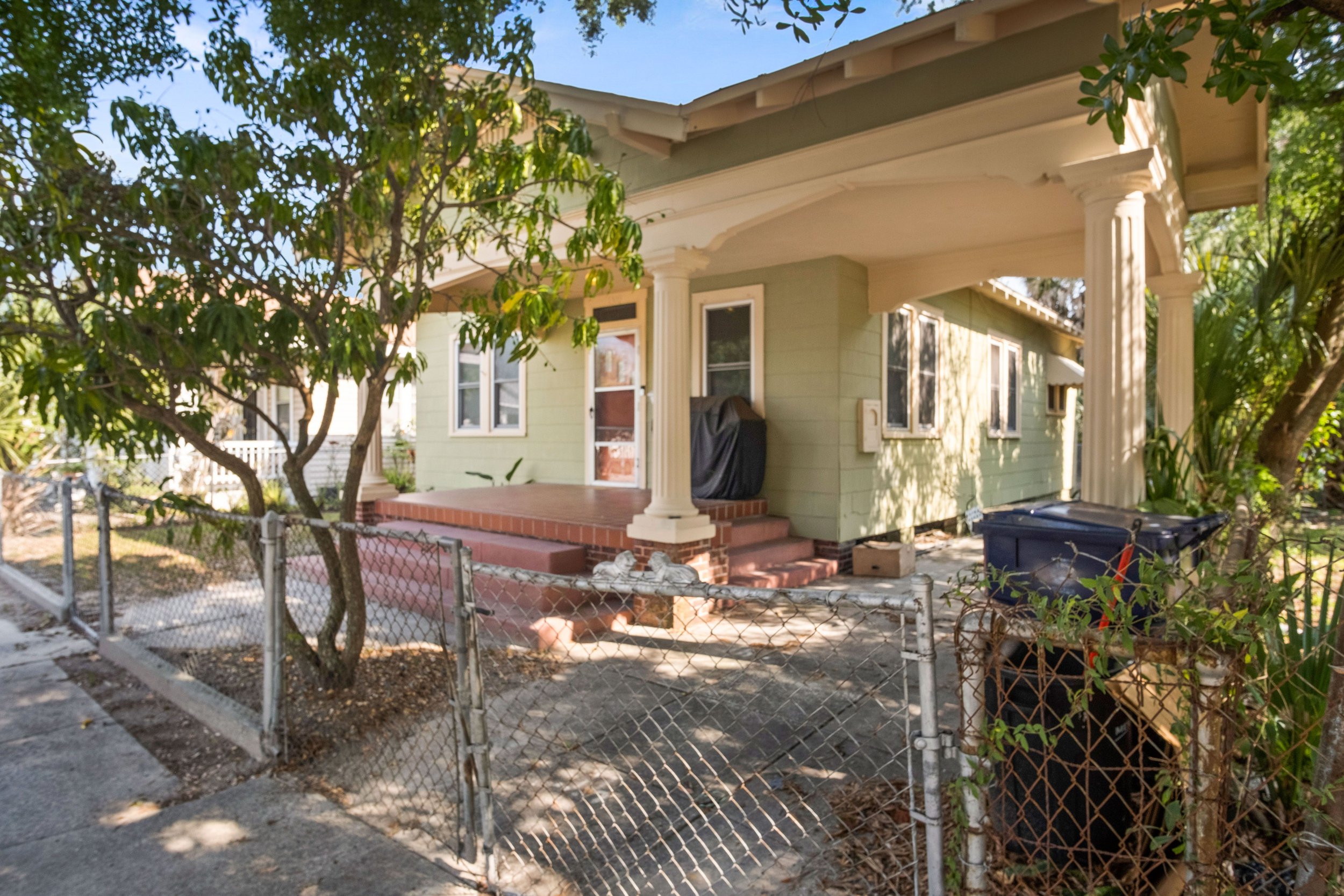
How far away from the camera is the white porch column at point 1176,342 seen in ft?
21.1

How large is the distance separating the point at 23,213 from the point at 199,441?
1244mm

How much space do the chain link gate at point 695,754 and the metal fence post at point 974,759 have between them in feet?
0.31

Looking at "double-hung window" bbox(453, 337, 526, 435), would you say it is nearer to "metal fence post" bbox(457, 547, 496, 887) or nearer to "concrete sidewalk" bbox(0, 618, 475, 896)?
"concrete sidewalk" bbox(0, 618, 475, 896)

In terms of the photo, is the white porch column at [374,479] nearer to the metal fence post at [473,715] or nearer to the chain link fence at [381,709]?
the chain link fence at [381,709]

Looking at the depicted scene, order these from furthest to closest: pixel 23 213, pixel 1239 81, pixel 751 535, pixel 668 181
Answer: pixel 751 535
pixel 668 181
pixel 23 213
pixel 1239 81

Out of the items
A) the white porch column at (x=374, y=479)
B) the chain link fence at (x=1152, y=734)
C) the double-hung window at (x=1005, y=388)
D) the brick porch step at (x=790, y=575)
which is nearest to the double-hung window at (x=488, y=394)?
the white porch column at (x=374, y=479)

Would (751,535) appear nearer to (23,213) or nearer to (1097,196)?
(1097,196)

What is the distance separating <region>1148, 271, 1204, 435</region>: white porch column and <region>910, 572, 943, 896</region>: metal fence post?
583 centimetres

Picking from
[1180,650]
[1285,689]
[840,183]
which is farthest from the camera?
[840,183]

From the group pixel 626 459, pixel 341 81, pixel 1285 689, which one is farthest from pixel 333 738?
pixel 626 459

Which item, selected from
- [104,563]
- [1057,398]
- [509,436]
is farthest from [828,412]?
[1057,398]

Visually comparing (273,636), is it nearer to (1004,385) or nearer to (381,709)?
(381,709)

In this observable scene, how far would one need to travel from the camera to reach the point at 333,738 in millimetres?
3602

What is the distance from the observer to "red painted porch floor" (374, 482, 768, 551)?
627 centimetres
